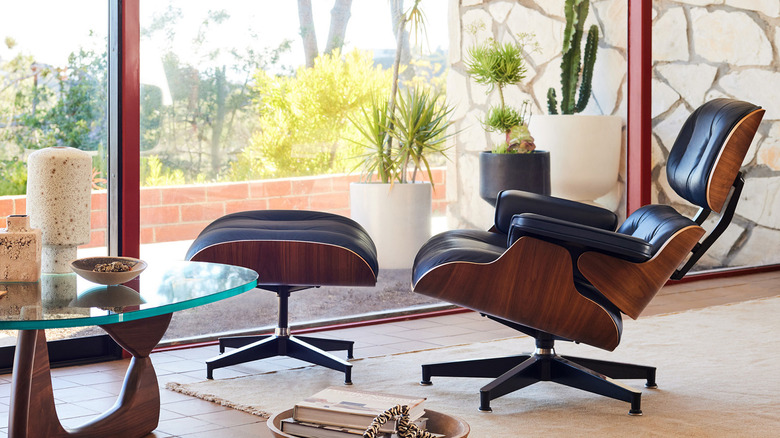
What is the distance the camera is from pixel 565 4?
450 cm

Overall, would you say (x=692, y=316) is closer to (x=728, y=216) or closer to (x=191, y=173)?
(x=728, y=216)

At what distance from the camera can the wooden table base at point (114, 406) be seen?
1973 mm

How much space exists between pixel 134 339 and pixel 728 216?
168 centimetres

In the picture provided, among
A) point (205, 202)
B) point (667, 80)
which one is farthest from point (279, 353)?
point (667, 80)

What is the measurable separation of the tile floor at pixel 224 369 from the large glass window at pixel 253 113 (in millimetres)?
248

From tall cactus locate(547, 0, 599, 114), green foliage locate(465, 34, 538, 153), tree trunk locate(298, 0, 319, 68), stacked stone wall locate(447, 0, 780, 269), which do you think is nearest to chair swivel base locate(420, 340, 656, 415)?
stacked stone wall locate(447, 0, 780, 269)

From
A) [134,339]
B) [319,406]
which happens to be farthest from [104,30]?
[319,406]

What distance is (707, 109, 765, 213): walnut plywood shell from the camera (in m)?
2.48

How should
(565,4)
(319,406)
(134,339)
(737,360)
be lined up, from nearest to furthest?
(319,406), (134,339), (737,360), (565,4)

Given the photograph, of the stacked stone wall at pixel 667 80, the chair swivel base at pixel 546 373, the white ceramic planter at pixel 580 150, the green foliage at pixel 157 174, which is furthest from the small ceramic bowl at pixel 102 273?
the white ceramic planter at pixel 580 150

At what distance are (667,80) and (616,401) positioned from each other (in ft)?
8.95

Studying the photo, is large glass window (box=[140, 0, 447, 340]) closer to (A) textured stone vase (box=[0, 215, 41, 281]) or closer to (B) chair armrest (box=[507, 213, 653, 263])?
(A) textured stone vase (box=[0, 215, 41, 281])

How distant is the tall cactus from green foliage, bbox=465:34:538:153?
37cm

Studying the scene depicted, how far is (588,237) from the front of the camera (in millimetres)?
2289
